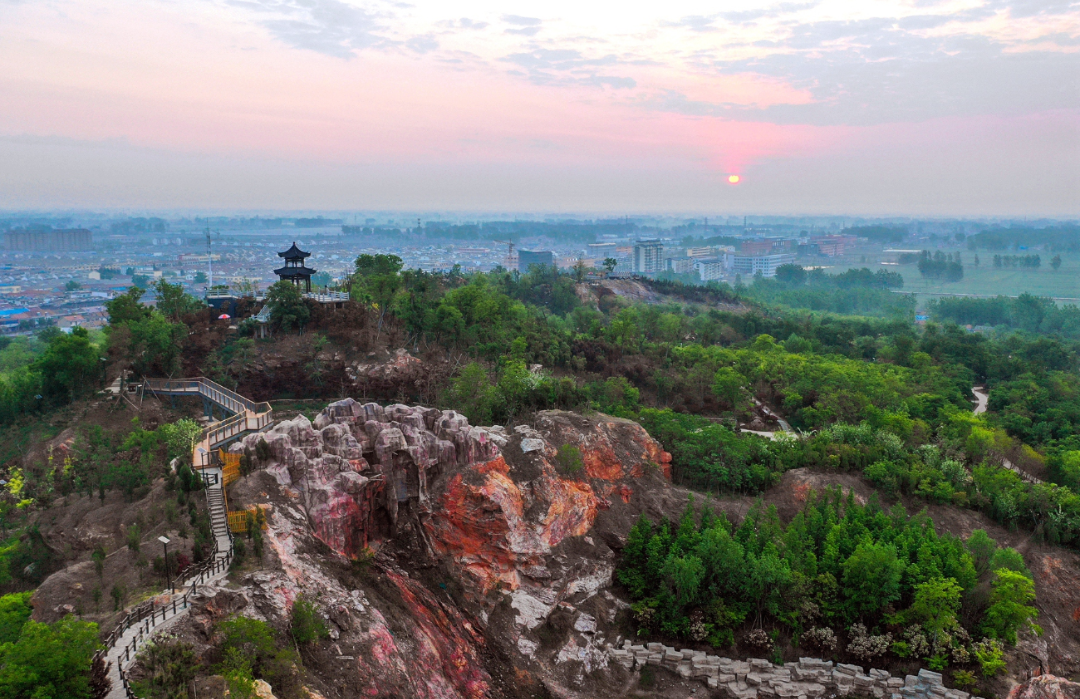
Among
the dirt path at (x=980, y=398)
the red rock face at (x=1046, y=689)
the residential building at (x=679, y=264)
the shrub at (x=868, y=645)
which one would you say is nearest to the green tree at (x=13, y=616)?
the shrub at (x=868, y=645)

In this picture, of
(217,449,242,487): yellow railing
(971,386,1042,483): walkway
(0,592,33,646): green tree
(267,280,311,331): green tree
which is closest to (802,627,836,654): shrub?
(971,386,1042,483): walkway

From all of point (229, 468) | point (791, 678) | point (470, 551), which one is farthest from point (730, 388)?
point (229, 468)

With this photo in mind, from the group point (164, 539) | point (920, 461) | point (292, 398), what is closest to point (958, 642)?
point (920, 461)

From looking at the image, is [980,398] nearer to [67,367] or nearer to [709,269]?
[67,367]

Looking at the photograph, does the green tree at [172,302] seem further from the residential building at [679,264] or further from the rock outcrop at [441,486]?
the residential building at [679,264]

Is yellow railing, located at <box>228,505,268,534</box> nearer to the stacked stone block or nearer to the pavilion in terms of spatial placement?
the stacked stone block

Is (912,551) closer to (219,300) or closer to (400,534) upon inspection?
(400,534)
